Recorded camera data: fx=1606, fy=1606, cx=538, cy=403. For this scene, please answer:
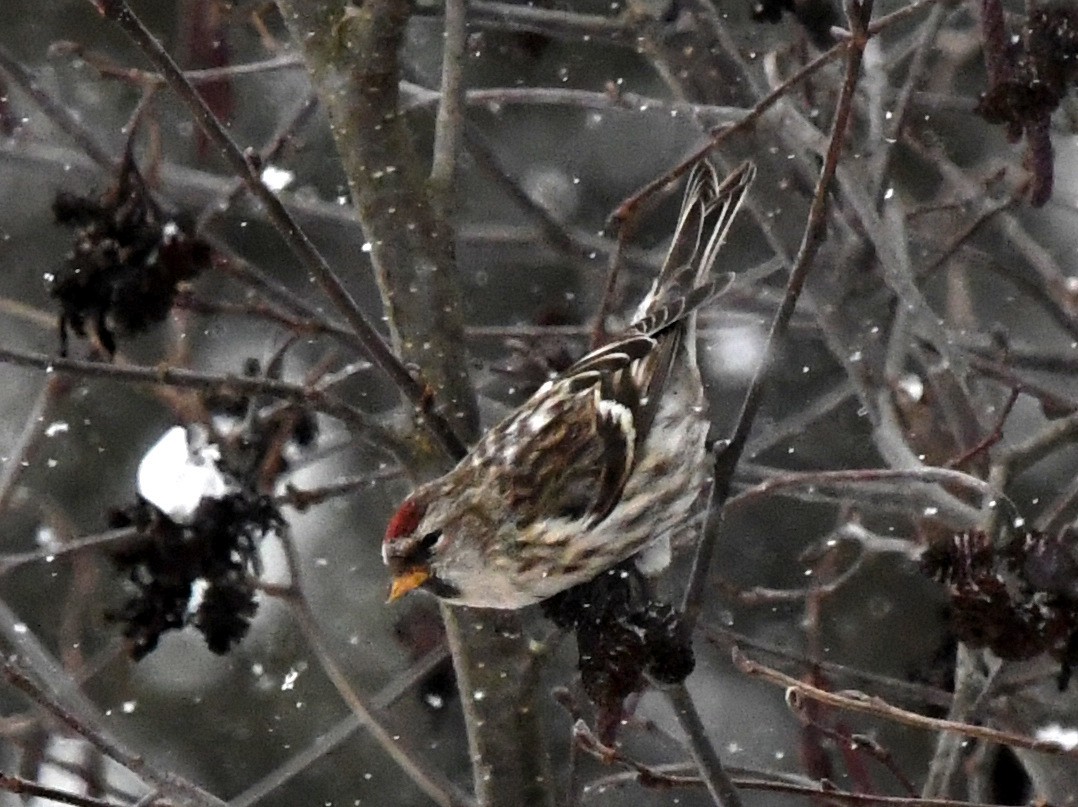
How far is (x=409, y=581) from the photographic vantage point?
261cm

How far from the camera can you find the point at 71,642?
3816mm

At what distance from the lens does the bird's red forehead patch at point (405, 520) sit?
2543 millimetres

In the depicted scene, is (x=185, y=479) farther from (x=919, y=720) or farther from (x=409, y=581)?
(x=919, y=720)

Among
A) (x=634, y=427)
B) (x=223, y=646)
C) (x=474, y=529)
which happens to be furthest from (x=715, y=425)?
(x=223, y=646)

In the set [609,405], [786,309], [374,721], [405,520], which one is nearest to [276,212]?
[786,309]

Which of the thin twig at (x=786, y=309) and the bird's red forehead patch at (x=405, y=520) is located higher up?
the bird's red forehead patch at (x=405, y=520)

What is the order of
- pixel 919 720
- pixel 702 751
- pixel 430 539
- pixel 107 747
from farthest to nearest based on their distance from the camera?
pixel 430 539 < pixel 107 747 < pixel 702 751 < pixel 919 720

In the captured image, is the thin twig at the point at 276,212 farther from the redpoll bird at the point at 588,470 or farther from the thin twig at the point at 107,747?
the thin twig at the point at 107,747

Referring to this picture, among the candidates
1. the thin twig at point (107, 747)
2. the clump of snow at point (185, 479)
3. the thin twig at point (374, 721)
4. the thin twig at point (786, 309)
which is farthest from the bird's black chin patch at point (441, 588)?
the thin twig at point (786, 309)

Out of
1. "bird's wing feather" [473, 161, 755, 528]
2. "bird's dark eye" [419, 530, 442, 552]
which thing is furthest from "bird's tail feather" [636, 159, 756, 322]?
"bird's dark eye" [419, 530, 442, 552]

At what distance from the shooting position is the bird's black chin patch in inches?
101

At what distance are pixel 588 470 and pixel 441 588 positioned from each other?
1.21 ft

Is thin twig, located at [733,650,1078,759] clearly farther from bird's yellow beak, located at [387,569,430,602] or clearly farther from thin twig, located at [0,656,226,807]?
bird's yellow beak, located at [387,569,430,602]

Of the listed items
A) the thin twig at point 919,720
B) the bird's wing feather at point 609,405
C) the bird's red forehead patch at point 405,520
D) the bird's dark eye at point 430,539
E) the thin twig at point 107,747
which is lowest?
the thin twig at point 919,720
